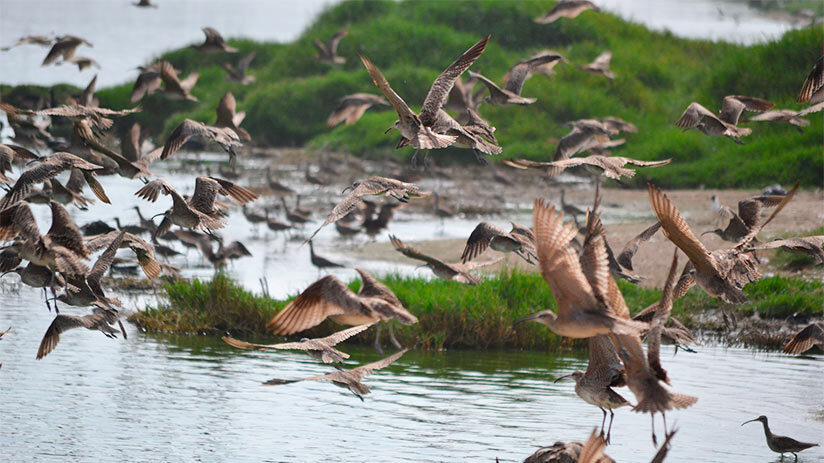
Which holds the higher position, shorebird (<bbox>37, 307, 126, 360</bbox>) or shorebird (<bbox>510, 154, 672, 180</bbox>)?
shorebird (<bbox>510, 154, 672, 180</bbox>)

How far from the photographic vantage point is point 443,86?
8992 millimetres

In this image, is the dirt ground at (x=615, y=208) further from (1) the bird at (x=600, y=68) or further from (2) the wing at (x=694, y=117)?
(2) the wing at (x=694, y=117)

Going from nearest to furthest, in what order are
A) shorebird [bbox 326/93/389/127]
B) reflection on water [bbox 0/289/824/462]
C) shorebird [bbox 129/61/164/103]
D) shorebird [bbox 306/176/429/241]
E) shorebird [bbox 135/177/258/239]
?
shorebird [bbox 306/176/429/241]
reflection on water [bbox 0/289/824/462]
shorebird [bbox 135/177/258/239]
shorebird [bbox 326/93/389/127]
shorebird [bbox 129/61/164/103]

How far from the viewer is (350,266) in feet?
57.1

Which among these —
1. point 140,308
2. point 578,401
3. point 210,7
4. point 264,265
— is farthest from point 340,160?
point 210,7

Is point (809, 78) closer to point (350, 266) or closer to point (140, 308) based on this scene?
point (140, 308)

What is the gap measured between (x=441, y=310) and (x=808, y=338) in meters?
4.07

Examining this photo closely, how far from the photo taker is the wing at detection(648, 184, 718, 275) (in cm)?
659

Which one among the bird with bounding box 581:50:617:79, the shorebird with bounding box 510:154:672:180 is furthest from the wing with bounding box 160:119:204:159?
the bird with bounding box 581:50:617:79

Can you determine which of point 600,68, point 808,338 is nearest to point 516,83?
point 600,68

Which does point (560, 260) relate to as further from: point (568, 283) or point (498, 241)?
point (498, 241)

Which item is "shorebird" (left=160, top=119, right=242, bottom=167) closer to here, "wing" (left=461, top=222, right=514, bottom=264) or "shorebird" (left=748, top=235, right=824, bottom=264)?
"wing" (left=461, top=222, right=514, bottom=264)

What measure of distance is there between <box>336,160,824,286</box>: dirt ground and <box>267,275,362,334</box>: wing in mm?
6324

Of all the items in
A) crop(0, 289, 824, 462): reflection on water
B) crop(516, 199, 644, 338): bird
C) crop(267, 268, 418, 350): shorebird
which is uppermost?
crop(516, 199, 644, 338): bird
